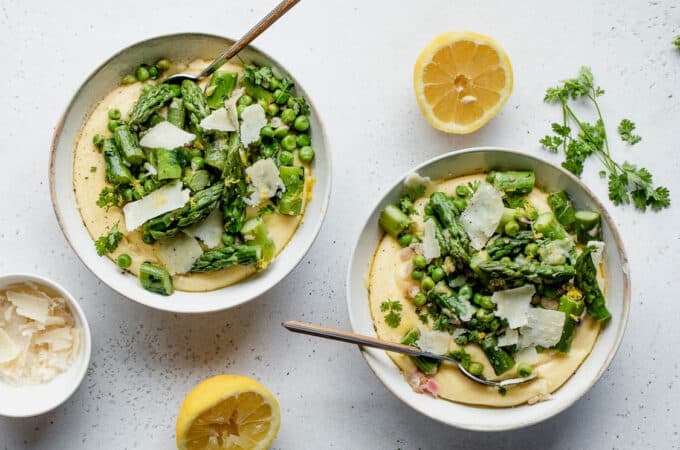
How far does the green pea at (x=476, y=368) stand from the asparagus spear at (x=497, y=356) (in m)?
0.08

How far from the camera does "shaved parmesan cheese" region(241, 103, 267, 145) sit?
4332 millimetres

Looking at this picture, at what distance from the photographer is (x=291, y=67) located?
483cm

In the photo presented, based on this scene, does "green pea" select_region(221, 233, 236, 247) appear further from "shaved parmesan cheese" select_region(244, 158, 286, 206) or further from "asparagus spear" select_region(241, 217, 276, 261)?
"shaved parmesan cheese" select_region(244, 158, 286, 206)

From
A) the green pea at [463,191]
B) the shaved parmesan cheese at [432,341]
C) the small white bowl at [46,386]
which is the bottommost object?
the small white bowl at [46,386]

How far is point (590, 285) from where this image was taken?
14.1ft

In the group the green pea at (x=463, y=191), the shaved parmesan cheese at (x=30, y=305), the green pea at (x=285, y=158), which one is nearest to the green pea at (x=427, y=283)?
the green pea at (x=463, y=191)

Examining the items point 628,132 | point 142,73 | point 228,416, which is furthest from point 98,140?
point 628,132

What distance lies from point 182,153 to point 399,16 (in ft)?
6.09

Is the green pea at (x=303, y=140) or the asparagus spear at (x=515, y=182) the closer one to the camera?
the asparagus spear at (x=515, y=182)

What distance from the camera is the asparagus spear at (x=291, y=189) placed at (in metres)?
4.38

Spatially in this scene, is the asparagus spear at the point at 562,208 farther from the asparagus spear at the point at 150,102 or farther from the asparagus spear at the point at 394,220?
the asparagus spear at the point at 150,102

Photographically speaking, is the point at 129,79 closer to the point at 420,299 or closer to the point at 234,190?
the point at 234,190

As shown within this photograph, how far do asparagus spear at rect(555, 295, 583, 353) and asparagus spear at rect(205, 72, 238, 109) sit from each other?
8.32 ft

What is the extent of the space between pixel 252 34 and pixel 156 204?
122cm
